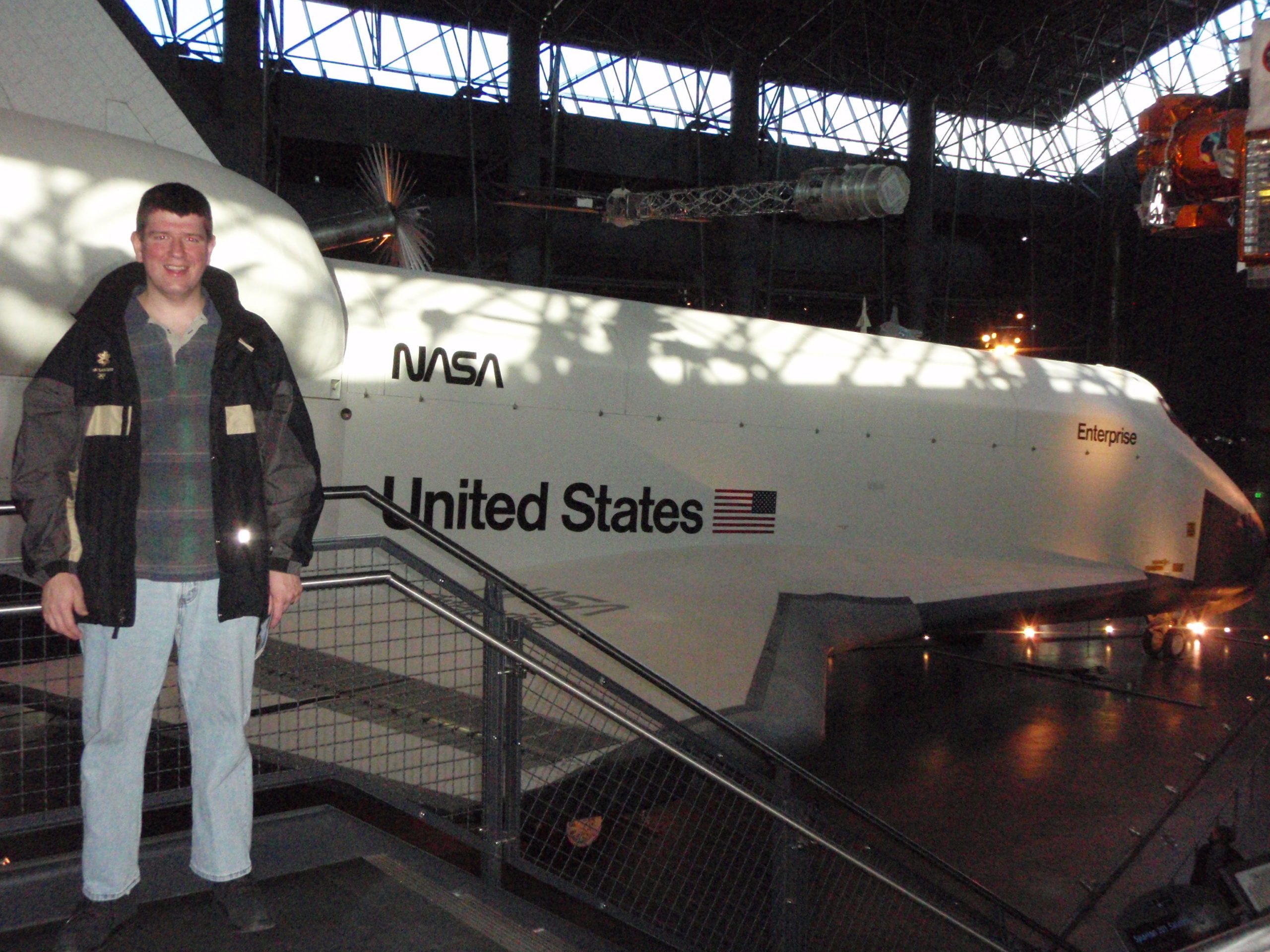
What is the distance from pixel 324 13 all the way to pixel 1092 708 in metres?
17.5

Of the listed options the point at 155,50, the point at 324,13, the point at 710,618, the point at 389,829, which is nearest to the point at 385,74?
the point at 324,13


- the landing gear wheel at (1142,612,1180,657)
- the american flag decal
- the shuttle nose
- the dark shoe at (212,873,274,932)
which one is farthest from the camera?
the landing gear wheel at (1142,612,1180,657)

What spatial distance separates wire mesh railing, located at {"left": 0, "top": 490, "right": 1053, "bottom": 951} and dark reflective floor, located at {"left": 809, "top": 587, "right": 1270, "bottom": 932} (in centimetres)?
46

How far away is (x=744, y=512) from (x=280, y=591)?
4.02 meters

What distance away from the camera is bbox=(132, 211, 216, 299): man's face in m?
2.15

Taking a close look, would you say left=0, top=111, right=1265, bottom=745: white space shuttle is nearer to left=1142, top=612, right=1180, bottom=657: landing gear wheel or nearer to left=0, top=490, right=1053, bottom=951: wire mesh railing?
left=0, top=490, right=1053, bottom=951: wire mesh railing

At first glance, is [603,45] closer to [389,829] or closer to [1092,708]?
[1092,708]

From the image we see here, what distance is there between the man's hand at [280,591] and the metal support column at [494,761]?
781 millimetres

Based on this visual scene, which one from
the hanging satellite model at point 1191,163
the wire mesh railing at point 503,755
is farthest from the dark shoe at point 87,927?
the hanging satellite model at point 1191,163

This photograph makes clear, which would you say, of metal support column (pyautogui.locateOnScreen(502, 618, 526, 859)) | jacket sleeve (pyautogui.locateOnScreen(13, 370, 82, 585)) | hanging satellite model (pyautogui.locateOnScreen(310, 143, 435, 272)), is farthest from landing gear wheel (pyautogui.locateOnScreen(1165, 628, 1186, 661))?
Result: jacket sleeve (pyautogui.locateOnScreen(13, 370, 82, 585))

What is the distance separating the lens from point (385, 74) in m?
19.5

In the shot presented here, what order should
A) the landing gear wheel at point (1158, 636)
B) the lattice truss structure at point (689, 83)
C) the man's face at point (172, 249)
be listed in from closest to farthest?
the man's face at point (172, 249) < the landing gear wheel at point (1158, 636) < the lattice truss structure at point (689, 83)

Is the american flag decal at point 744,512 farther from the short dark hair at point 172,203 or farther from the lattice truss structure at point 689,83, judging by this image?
the lattice truss structure at point 689,83

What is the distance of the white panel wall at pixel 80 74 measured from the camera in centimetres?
375
